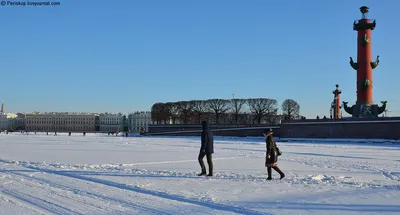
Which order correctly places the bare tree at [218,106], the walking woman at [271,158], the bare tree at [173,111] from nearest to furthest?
the walking woman at [271,158] → the bare tree at [218,106] → the bare tree at [173,111]

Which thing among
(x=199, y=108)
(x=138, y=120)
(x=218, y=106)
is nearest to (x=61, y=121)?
(x=138, y=120)

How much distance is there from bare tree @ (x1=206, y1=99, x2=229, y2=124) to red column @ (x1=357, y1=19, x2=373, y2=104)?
34094mm

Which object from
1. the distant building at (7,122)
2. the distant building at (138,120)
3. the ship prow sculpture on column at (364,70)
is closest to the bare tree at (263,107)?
the ship prow sculpture on column at (364,70)

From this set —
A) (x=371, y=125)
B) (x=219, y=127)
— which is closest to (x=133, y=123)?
(x=219, y=127)

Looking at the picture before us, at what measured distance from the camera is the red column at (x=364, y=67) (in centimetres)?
3900

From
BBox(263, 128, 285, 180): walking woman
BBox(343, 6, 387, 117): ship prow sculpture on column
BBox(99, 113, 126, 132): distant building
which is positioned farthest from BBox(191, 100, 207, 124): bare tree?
BBox(99, 113, 126, 132): distant building

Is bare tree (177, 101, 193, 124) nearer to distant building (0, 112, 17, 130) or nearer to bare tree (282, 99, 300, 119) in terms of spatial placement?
bare tree (282, 99, 300, 119)

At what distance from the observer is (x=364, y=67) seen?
1545 inches

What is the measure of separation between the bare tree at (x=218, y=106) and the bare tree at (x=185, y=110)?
3.44 m

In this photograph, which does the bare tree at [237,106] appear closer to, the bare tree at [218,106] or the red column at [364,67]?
the bare tree at [218,106]

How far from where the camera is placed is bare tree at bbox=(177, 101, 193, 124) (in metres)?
73.8

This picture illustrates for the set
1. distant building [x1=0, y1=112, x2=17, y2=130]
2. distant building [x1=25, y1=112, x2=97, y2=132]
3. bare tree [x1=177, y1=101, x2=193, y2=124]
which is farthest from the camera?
distant building [x1=0, y1=112, x2=17, y2=130]

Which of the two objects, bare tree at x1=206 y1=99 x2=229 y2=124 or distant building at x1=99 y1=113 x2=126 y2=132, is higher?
bare tree at x1=206 y1=99 x2=229 y2=124

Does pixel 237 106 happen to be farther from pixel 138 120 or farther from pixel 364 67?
pixel 138 120
